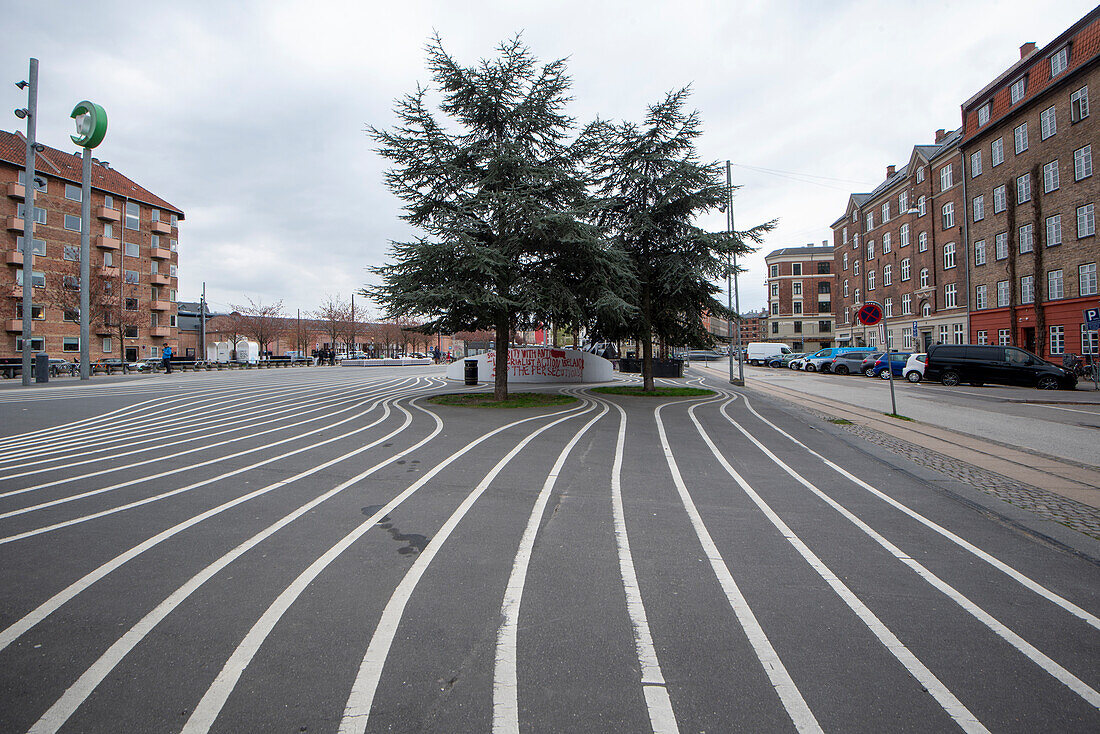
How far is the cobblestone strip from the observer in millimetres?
5148

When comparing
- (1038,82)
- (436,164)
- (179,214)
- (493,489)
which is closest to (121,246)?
(179,214)

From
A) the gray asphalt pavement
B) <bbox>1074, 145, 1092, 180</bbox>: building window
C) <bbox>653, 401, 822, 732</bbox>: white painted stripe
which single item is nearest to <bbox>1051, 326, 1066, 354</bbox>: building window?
<bbox>1074, 145, 1092, 180</bbox>: building window

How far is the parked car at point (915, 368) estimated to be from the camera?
2725 cm

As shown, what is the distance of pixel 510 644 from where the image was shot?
2.87 meters

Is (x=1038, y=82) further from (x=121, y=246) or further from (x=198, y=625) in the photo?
(x=121, y=246)

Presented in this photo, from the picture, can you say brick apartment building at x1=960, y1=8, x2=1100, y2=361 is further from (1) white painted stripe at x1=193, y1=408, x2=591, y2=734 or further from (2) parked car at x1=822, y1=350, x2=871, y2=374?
(1) white painted stripe at x1=193, y1=408, x2=591, y2=734

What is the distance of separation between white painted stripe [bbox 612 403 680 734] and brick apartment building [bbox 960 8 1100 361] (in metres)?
35.0

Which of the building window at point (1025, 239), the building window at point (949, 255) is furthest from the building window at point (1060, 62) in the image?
the building window at point (949, 255)

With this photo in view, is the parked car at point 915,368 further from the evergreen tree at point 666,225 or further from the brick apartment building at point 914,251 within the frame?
the evergreen tree at point 666,225

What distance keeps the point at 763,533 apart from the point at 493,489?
2.78 meters

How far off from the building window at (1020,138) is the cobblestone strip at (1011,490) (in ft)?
110

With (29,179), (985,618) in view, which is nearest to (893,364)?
(985,618)

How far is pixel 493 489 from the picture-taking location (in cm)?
608

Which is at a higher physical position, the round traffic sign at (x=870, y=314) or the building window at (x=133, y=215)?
the building window at (x=133, y=215)
